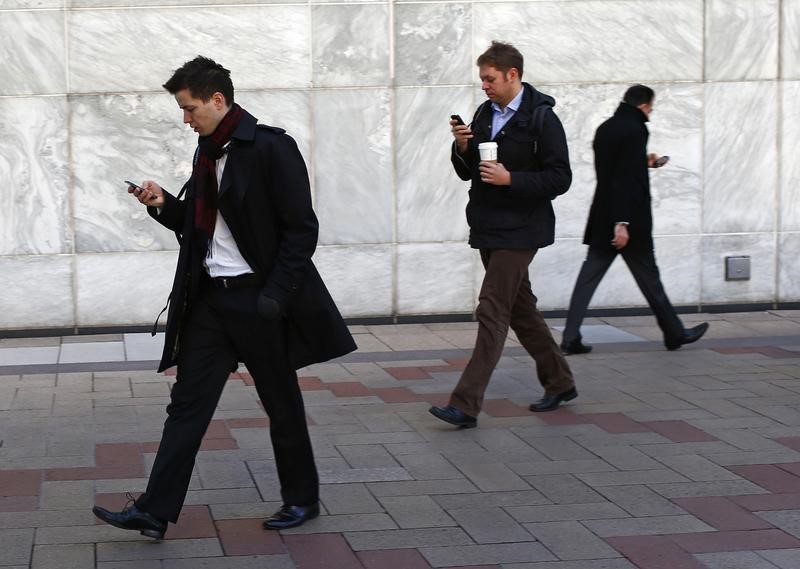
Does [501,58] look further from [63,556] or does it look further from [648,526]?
[63,556]

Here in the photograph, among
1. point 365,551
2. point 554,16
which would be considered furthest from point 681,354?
point 365,551

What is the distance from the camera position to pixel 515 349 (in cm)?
880

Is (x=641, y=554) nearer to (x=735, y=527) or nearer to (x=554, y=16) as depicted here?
(x=735, y=527)

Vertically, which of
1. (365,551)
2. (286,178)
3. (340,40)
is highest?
(340,40)

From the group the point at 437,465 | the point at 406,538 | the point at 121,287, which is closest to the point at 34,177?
the point at 121,287

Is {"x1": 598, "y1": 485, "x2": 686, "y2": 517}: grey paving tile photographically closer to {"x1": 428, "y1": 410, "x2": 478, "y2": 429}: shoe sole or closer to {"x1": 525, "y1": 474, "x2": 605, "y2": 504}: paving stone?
{"x1": 525, "y1": 474, "x2": 605, "y2": 504}: paving stone

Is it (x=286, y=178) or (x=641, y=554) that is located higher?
Result: (x=286, y=178)

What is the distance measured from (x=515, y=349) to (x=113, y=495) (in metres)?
3.93

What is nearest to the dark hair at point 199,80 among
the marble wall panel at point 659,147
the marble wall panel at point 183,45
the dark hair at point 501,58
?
the dark hair at point 501,58

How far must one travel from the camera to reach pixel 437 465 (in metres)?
5.86

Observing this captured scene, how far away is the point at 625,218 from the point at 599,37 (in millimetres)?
2125

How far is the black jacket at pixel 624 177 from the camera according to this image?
8391 mm

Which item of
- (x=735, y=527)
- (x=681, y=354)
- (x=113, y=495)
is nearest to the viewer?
(x=735, y=527)

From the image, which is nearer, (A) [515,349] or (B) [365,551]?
(B) [365,551]
